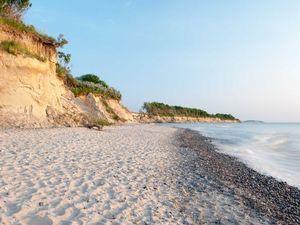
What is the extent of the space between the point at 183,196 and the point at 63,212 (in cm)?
284

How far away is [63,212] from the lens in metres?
5.52

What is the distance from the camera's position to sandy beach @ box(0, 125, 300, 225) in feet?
18.3

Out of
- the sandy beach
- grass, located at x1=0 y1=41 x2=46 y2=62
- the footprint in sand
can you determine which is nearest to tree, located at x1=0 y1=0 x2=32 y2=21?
grass, located at x1=0 y1=41 x2=46 y2=62

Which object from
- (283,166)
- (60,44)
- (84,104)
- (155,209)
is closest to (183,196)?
(155,209)

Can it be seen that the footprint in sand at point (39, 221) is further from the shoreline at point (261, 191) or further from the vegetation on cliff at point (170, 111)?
the vegetation on cliff at point (170, 111)

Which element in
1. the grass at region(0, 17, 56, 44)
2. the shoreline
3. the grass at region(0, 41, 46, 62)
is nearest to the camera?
the shoreline

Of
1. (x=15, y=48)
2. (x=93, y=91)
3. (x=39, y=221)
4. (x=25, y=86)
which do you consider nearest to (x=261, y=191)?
(x=39, y=221)

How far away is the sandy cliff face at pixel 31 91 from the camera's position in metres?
17.9

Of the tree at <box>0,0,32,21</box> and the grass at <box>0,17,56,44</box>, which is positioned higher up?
the tree at <box>0,0,32,21</box>

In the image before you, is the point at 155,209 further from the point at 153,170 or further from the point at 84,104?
the point at 84,104

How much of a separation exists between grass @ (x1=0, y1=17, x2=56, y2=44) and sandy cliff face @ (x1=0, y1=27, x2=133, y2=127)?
1.13 feet

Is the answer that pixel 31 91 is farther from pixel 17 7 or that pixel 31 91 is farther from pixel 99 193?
pixel 99 193

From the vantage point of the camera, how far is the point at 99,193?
671 cm

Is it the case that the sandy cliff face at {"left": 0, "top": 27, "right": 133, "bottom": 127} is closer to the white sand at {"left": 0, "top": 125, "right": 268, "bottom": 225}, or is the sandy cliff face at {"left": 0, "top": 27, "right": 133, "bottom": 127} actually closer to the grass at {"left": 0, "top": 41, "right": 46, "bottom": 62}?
the grass at {"left": 0, "top": 41, "right": 46, "bottom": 62}
